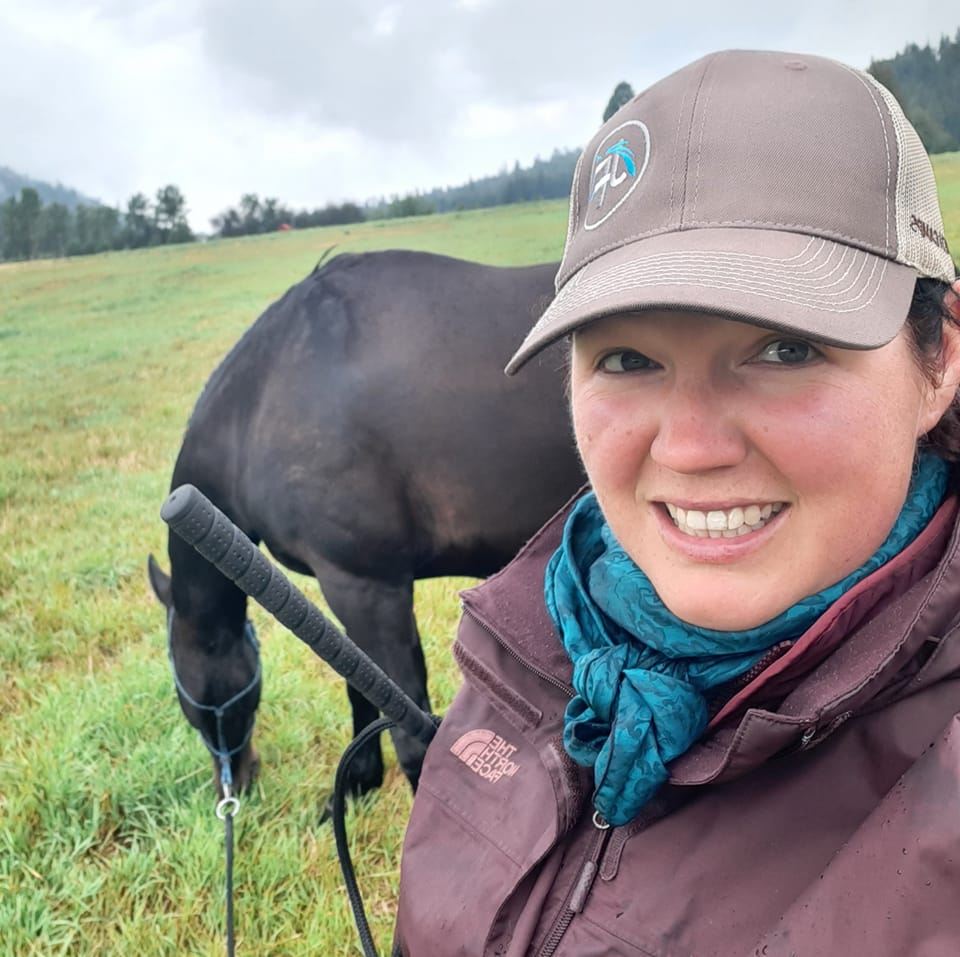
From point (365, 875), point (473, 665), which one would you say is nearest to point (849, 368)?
point (473, 665)

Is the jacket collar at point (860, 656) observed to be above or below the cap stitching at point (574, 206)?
below

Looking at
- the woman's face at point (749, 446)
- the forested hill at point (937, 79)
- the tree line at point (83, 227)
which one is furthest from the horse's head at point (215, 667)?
the tree line at point (83, 227)

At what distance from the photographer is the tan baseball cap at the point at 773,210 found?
877mm

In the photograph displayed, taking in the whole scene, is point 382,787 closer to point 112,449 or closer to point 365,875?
point 365,875

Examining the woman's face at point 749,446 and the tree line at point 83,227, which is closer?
the woman's face at point 749,446

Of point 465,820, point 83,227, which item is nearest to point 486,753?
point 465,820

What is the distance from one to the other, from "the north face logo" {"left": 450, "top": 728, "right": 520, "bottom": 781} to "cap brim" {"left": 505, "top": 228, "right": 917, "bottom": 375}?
2.12ft

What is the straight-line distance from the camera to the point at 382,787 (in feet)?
10.4

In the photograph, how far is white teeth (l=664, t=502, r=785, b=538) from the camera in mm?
953

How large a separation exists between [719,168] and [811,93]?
0.46 feet

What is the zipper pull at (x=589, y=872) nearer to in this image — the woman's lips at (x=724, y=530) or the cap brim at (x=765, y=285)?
the woman's lips at (x=724, y=530)

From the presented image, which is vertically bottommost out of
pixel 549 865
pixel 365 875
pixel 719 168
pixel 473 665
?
pixel 365 875

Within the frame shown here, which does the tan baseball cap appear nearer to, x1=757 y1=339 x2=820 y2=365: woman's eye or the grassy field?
x1=757 y1=339 x2=820 y2=365: woman's eye

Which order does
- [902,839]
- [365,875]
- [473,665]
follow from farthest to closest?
[365,875], [473,665], [902,839]
